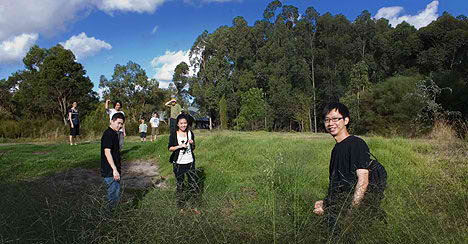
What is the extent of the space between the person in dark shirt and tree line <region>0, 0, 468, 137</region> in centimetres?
2528

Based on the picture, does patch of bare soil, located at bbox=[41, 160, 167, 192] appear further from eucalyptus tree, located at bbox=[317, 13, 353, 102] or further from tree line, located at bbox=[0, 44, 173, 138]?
eucalyptus tree, located at bbox=[317, 13, 353, 102]

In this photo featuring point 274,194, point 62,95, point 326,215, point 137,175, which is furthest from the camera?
point 62,95

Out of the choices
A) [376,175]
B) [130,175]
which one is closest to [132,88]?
[130,175]

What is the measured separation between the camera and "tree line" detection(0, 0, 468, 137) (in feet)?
97.8

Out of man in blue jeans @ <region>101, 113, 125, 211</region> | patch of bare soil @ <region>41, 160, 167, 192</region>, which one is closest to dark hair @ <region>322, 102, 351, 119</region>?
man in blue jeans @ <region>101, 113, 125, 211</region>

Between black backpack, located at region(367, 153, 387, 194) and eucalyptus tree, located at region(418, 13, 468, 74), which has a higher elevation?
eucalyptus tree, located at region(418, 13, 468, 74)

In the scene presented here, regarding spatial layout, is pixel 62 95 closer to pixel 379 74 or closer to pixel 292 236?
pixel 292 236

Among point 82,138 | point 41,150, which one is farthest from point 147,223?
point 82,138

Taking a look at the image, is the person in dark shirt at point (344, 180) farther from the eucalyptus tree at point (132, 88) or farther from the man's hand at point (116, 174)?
the eucalyptus tree at point (132, 88)

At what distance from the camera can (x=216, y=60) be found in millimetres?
37375

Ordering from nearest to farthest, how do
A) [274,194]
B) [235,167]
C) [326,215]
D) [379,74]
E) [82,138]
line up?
[326,215], [274,194], [235,167], [82,138], [379,74]

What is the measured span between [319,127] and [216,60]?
54.2ft

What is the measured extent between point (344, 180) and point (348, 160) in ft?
1.30

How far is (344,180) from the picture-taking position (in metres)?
1.80
